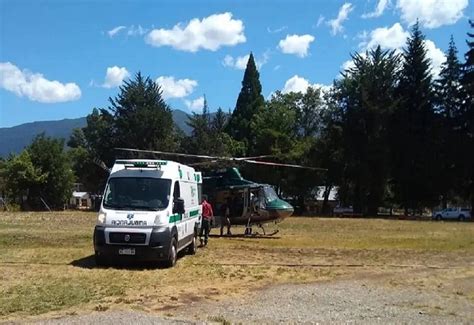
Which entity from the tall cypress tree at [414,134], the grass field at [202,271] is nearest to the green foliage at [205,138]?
the tall cypress tree at [414,134]

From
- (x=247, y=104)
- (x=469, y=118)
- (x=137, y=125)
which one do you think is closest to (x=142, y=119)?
(x=137, y=125)

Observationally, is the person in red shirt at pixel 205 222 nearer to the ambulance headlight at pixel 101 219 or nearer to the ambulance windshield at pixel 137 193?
the ambulance windshield at pixel 137 193

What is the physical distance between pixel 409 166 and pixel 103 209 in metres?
46.2

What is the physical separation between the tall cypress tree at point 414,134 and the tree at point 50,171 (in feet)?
113

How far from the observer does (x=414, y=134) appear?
56188 mm

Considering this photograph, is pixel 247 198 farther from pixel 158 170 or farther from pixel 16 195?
pixel 16 195

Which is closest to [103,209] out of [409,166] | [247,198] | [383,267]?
[383,267]

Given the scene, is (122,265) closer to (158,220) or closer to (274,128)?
(158,220)

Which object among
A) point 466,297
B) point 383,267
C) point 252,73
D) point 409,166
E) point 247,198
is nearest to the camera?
point 466,297

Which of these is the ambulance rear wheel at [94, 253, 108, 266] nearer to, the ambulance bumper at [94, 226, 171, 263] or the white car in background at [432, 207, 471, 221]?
the ambulance bumper at [94, 226, 171, 263]

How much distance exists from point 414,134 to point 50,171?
122 feet

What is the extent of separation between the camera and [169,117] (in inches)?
2527

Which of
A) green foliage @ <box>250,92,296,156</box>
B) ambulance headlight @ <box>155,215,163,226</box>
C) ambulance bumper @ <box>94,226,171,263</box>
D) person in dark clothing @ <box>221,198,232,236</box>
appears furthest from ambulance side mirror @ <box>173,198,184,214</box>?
green foliage @ <box>250,92,296,156</box>

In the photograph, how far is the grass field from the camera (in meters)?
10.3
